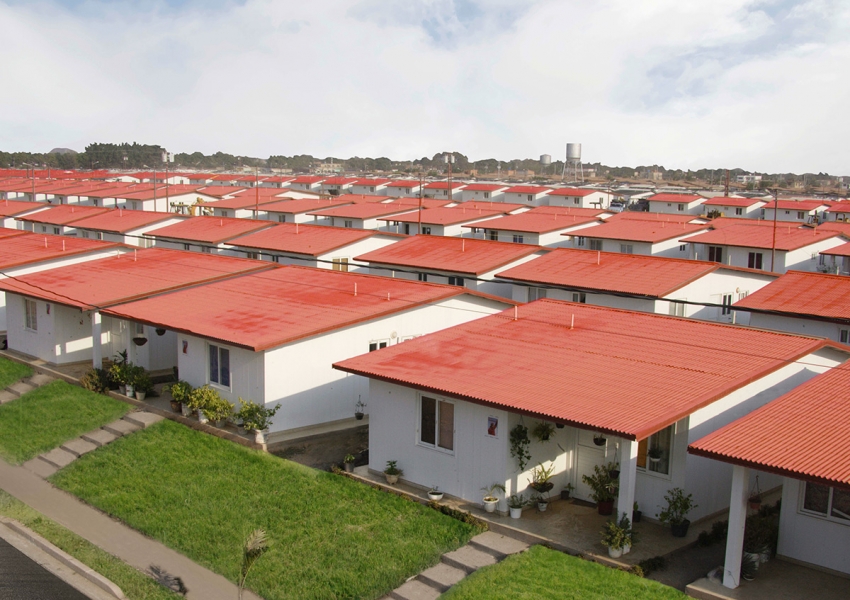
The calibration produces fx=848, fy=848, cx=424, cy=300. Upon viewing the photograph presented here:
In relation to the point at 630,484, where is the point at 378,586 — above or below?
below

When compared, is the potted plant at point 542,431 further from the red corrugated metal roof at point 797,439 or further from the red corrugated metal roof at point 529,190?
the red corrugated metal roof at point 529,190

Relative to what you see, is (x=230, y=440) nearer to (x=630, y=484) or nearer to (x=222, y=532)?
(x=222, y=532)

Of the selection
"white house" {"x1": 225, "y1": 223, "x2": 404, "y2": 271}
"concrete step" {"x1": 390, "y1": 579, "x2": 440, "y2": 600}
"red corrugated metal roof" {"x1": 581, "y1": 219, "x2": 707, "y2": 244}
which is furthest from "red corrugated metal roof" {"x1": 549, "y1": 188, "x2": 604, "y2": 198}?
"concrete step" {"x1": 390, "y1": 579, "x2": 440, "y2": 600}

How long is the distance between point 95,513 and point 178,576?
396cm

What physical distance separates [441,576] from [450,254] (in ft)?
85.5

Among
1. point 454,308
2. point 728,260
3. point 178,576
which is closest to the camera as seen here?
point 178,576

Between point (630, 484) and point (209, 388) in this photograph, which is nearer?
point (630, 484)

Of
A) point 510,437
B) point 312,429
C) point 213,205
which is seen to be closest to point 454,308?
point 312,429

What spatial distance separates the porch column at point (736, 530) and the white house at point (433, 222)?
4303cm

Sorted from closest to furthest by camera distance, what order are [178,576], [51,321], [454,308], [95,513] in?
[178,576] → [95,513] → [454,308] → [51,321]

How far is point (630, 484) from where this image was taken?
1432cm

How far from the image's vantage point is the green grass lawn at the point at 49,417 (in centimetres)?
2220

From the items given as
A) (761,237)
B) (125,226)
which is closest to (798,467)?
(761,237)

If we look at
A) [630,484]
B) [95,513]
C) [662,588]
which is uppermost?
[630,484]
